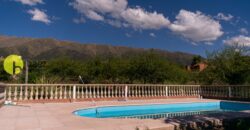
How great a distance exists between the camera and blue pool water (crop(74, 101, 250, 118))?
362 inches

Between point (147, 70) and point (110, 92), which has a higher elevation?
point (147, 70)

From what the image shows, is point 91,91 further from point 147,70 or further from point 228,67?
point 228,67

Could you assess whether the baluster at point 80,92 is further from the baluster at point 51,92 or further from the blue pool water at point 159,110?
the blue pool water at point 159,110

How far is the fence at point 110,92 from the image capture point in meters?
10.4

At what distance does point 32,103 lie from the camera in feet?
33.7

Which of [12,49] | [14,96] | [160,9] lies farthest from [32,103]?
[12,49]

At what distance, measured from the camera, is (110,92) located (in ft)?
41.4

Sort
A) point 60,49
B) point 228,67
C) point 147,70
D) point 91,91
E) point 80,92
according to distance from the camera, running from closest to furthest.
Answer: point 80,92
point 91,91
point 147,70
point 228,67
point 60,49

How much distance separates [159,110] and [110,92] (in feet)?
9.48

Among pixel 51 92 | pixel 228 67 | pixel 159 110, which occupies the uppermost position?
pixel 228 67

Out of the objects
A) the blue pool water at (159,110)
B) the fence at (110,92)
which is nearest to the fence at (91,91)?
the fence at (110,92)

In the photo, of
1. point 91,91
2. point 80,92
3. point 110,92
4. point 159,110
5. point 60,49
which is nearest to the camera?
point 159,110

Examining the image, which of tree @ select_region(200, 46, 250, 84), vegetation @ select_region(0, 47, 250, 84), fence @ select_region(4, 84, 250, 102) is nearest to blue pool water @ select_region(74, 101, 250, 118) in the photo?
fence @ select_region(4, 84, 250, 102)

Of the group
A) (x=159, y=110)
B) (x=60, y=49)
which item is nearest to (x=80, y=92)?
(x=159, y=110)
